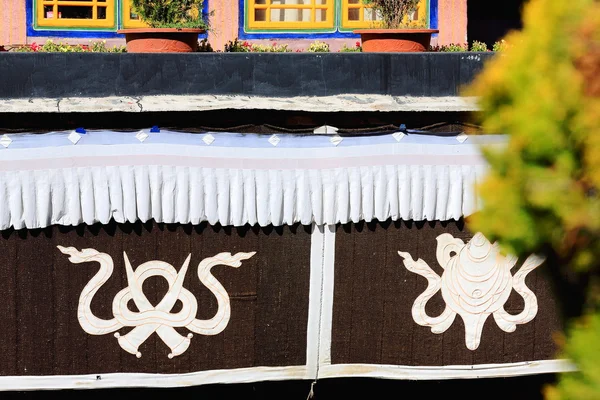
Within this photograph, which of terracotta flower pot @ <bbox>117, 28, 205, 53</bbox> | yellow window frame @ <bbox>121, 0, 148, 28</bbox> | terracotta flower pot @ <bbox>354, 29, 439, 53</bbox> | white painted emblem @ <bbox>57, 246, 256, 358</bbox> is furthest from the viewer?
yellow window frame @ <bbox>121, 0, 148, 28</bbox>

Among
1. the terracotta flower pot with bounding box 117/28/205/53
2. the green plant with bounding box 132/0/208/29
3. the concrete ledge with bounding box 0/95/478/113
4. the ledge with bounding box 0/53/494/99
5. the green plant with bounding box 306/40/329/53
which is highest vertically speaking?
the green plant with bounding box 132/0/208/29

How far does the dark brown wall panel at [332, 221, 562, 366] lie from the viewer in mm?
6172

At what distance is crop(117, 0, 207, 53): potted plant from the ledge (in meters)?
0.69

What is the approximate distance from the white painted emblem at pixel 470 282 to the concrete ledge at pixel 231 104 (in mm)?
886

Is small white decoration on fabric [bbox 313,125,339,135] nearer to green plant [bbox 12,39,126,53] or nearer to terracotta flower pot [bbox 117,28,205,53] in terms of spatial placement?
terracotta flower pot [bbox 117,28,205,53]

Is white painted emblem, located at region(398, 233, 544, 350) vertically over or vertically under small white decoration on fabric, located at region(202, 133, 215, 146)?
under

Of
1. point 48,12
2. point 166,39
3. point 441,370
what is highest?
point 48,12

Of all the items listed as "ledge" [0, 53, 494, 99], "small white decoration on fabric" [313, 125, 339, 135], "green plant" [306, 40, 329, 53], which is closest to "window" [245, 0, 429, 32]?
"green plant" [306, 40, 329, 53]

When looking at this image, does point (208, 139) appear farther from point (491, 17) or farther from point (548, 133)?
point (491, 17)

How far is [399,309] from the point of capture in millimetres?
6262

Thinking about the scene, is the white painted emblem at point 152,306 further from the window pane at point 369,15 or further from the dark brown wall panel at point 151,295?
the window pane at point 369,15

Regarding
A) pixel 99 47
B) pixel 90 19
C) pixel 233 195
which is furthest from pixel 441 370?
pixel 90 19

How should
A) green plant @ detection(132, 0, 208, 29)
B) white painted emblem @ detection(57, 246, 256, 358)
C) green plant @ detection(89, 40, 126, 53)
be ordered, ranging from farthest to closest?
green plant @ detection(89, 40, 126, 53) → green plant @ detection(132, 0, 208, 29) → white painted emblem @ detection(57, 246, 256, 358)

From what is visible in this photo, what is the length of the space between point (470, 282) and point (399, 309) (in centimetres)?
51
